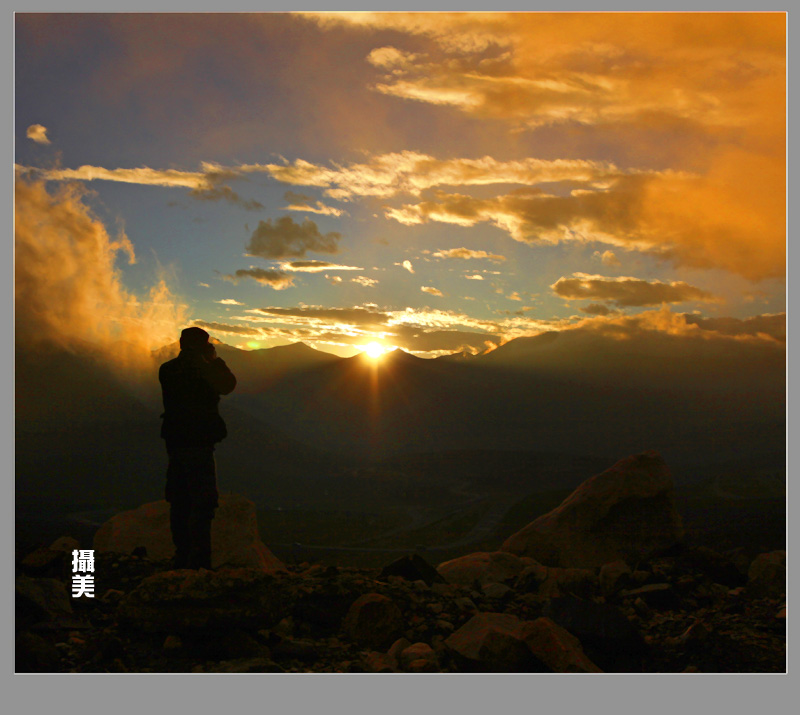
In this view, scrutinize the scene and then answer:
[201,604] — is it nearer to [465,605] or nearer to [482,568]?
[465,605]

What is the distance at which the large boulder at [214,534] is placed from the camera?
387 inches

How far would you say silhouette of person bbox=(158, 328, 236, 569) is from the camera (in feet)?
28.7

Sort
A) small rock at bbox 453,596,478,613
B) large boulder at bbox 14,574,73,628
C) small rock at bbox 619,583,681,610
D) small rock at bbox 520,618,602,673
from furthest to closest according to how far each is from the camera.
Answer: small rock at bbox 619,583,681,610, small rock at bbox 453,596,478,613, large boulder at bbox 14,574,73,628, small rock at bbox 520,618,602,673

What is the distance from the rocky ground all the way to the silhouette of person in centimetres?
94

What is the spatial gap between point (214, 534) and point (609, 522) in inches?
271

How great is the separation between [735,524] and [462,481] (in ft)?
22.0

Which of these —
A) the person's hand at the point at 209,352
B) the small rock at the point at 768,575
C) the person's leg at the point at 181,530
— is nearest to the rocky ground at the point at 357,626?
the small rock at the point at 768,575

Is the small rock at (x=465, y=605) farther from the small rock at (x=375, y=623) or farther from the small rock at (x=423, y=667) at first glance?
the small rock at (x=423, y=667)

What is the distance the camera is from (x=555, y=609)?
7.48m

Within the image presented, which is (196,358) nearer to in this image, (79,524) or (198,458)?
(198,458)

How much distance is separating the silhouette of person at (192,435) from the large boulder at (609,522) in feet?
18.3

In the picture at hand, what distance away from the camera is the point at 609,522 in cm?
1166

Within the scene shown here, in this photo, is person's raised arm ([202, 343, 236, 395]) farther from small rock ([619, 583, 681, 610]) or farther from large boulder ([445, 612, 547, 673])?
small rock ([619, 583, 681, 610])

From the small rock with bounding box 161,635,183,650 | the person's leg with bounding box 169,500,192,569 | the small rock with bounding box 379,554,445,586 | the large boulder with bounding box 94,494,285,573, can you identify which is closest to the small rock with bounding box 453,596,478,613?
the small rock with bounding box 379,554,445,586
